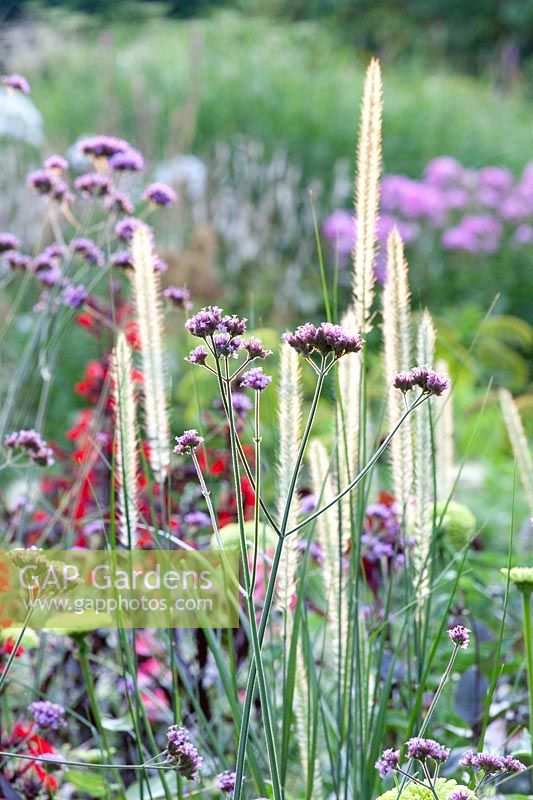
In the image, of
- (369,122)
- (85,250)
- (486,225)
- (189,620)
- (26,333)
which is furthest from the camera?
(486,225)

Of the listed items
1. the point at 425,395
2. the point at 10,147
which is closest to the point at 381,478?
the point at 425,395

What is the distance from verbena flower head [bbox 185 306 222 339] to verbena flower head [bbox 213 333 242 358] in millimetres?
19

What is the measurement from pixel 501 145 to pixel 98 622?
1025 centimetres

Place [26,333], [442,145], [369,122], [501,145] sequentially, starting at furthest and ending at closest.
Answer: [501,145] → [442,145] → [26,333] → [369,122]

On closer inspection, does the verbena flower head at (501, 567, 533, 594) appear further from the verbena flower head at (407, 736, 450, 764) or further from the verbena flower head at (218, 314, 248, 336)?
the verbena flower head at (218, 314, 248, 336)

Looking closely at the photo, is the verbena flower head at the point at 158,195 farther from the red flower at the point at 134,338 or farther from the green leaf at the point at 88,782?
the green leaf at the point at 88,782

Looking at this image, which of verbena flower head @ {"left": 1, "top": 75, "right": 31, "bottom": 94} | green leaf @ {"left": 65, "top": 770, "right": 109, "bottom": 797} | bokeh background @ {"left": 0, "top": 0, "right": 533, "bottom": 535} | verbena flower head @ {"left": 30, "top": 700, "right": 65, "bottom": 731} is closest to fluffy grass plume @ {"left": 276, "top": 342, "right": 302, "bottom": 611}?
verbena flower head @ {"left": 30, "top": 700, "right": 65, "bottom": 731}

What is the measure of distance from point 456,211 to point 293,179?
1.30 meters

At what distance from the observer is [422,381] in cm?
107

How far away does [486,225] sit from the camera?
7297mm

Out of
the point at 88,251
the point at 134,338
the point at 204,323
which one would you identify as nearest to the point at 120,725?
the point at 134,338

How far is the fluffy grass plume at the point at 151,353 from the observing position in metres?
1.39

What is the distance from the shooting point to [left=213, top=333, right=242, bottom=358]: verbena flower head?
1.07 meters

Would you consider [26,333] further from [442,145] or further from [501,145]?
[501,145]
